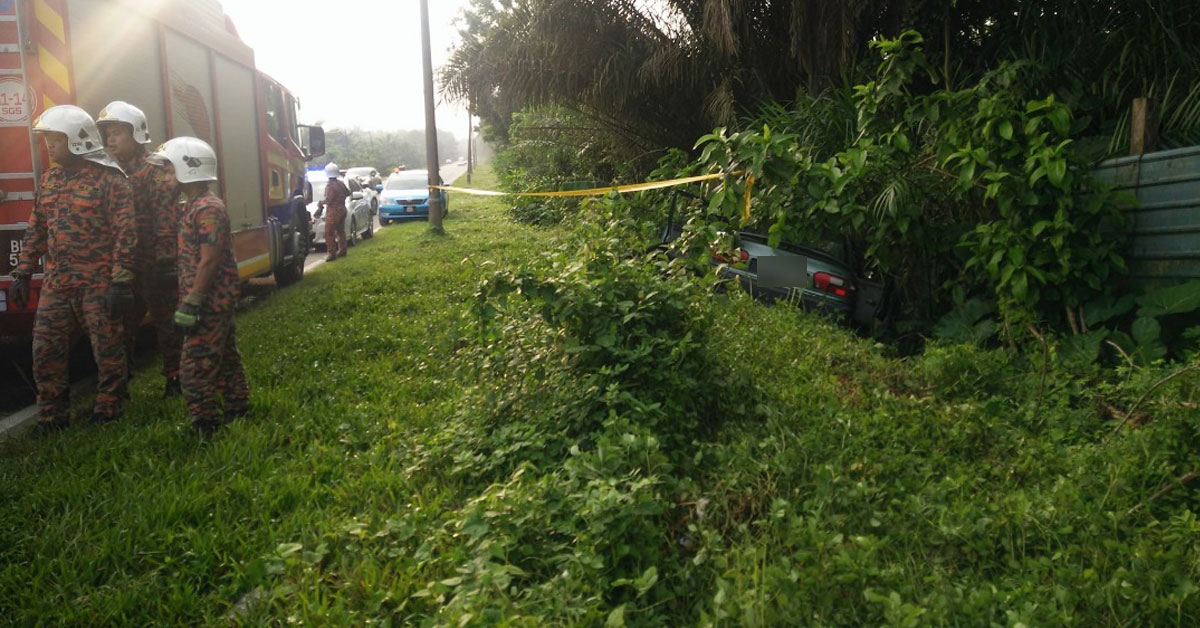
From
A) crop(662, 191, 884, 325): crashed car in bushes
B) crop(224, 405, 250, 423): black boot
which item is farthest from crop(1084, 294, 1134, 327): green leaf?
crop(224, 405, 250, 423): black boot

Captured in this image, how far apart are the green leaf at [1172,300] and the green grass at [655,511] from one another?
0.53 m

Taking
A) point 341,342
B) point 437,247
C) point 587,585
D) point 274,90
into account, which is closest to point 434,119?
point 437,247

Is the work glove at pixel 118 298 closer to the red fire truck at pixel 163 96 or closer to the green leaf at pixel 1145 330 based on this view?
the red fire truck at pixel 163 96

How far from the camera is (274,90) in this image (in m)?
10.1

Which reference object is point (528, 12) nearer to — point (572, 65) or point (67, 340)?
point (572, 65)

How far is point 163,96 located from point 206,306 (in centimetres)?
292

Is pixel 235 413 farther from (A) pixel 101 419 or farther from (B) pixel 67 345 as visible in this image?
(B) pixel 67 345

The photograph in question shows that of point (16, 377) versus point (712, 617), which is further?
point (16, 377)

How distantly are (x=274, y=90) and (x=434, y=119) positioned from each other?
7139mm

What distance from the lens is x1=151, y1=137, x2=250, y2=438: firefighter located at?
15.3 ft

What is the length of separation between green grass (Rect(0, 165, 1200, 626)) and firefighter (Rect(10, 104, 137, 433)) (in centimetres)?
33

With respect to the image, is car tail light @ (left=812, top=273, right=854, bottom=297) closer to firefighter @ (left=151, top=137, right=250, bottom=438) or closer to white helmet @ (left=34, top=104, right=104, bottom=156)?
firefighter @ (left=151, top=137, right=250, bottom=438)

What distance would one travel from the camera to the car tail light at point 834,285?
7.02 metres

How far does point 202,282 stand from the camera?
15.3 feet
